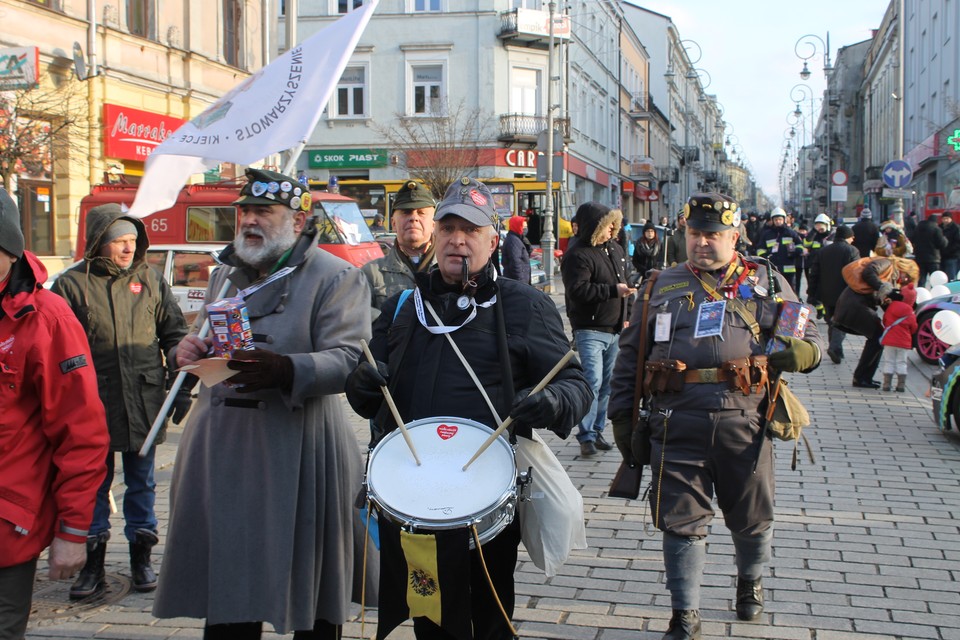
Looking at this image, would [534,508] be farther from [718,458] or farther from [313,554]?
[718,458]

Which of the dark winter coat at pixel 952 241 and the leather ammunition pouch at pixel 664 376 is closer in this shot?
the leather ammunition pouch at pixel 664 376

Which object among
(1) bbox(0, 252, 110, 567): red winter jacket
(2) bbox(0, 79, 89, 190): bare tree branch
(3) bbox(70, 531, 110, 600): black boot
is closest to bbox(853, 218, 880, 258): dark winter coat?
(2) bbox(0, 79, 89, 190): bare tree branch

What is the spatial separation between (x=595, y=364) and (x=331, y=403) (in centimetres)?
457

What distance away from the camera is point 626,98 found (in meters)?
60.8

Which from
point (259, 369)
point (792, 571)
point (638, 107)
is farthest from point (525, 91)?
point (259, 369)

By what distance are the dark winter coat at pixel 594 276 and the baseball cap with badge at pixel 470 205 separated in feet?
14.0

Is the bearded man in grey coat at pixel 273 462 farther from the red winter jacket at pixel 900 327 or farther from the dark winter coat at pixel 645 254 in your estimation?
the dark winter coat at pixel 645 254

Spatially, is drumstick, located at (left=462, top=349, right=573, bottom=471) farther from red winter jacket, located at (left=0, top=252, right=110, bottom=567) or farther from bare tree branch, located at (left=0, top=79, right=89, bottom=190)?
bare tree branch, located at (left=0, top=79, right=89, bottom=190)

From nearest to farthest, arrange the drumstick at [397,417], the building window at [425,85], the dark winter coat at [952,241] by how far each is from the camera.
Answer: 1. the drumstick at [397,417]
2. the dark winter coat at [952,241]
3. the building window at [425,85]

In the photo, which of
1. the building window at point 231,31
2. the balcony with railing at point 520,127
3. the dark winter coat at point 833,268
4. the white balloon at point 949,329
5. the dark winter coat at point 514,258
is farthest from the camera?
the balcony with railing at point 520,127

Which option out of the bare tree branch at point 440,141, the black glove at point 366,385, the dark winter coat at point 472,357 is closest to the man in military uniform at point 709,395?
the dark winter coat at point 472,357

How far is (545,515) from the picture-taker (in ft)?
10.8

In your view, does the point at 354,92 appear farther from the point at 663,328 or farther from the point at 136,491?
the point at 663,328

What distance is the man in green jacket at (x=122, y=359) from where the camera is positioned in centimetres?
501
